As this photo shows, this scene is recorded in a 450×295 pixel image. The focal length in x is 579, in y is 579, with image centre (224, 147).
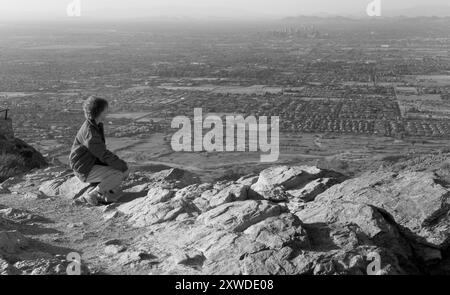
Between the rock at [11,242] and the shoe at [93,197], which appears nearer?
the rock at [11,242]

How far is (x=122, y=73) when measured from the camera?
90.2 metres

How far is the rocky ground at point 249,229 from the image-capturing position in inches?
200

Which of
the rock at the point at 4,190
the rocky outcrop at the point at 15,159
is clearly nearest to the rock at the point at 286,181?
the rock at the point at 4,190

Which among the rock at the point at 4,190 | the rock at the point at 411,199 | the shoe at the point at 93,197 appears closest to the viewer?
→ the rock at the point at 411,199

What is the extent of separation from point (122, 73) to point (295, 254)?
287 feet

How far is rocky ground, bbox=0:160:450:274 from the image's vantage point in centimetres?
508

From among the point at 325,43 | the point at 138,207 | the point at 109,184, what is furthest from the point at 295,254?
the point at 325,43

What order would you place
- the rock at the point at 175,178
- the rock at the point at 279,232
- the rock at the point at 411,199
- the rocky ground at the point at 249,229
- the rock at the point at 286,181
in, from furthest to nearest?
the rock at the point at 175,178 < the rock at the point at 286,181 < the rock at the point at 411,199 < the rock at the point at 279,232 < the rocky ground at the point at 249,229

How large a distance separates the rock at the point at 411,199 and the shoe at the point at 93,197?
2902 mm

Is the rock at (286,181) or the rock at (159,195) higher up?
the rock at (286,181)

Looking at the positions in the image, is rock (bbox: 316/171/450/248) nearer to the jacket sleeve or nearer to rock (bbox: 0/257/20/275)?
the jacket sleeve

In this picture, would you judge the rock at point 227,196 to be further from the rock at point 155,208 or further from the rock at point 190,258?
the rock at point 190,258

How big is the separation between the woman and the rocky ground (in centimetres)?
23

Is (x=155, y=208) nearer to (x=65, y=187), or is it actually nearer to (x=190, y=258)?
(x=190, y=258)
